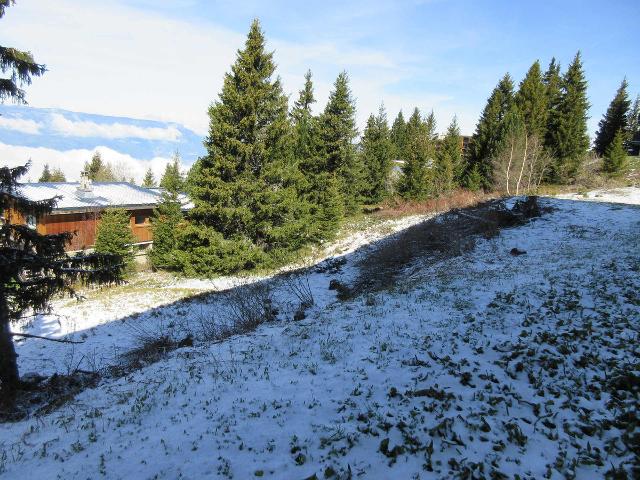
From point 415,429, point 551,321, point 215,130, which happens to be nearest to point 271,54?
point 215,130

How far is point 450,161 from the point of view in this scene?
39.3m

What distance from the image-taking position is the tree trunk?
8.00 m

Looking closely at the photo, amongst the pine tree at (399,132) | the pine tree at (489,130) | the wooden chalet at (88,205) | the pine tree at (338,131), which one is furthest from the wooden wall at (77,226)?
the pine tree at (399,132)

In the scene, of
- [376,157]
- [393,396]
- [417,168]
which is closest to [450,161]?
[417,168]

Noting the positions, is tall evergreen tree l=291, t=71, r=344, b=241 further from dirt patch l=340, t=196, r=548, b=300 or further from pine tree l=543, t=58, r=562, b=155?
pine tree l=543, t=58, r=562, b=155

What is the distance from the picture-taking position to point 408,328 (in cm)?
873

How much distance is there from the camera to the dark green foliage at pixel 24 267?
7691 millimetres

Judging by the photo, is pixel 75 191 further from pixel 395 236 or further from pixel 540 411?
pixel 540 411

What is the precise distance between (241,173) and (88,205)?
13.4 m

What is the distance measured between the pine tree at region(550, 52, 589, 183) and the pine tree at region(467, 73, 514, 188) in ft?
16.8

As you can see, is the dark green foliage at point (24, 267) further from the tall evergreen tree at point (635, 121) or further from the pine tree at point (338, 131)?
the tall evergreen tree at point (635, 121)

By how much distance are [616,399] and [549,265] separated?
772 centimetres

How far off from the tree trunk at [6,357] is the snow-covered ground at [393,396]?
1.56 metres

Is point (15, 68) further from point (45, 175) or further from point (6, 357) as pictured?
point (45, 175)
